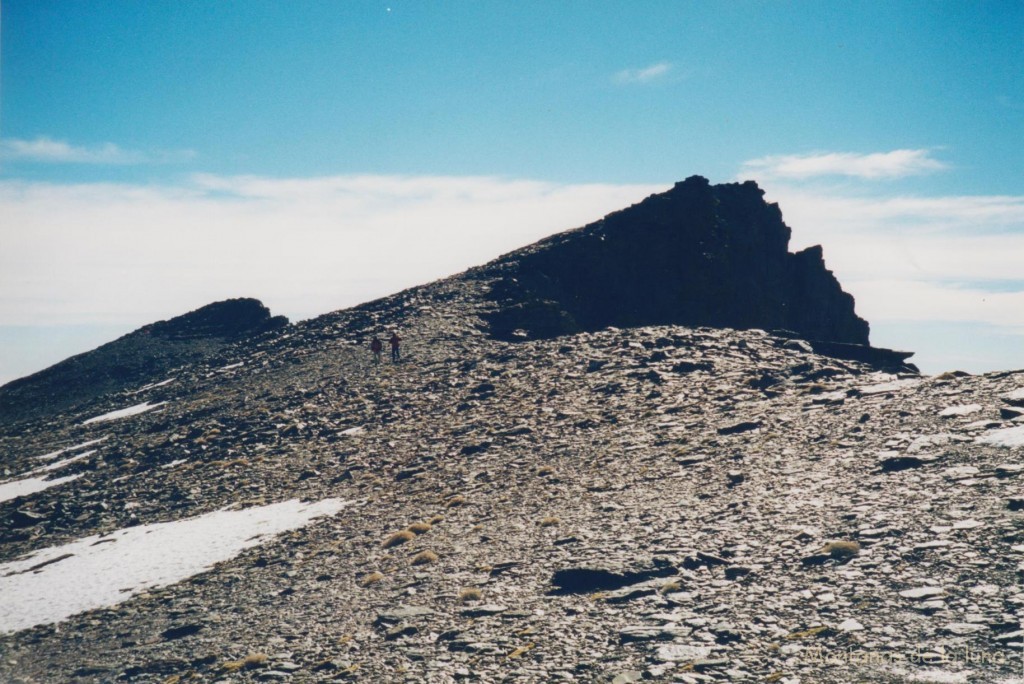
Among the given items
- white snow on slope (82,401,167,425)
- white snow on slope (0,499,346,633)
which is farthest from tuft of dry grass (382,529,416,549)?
white snow on slope (82,401,167,425)

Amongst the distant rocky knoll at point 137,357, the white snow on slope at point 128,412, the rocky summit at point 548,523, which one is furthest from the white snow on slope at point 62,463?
the distant rocky knoll at point 137,357

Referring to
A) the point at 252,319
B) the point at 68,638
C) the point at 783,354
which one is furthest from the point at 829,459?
the point at 252,319

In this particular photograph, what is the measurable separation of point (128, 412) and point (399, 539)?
123 feet

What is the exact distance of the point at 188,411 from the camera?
43.3m

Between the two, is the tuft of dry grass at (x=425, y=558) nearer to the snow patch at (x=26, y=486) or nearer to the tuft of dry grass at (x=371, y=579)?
the tuft of dry grass at (x=371, y=579)

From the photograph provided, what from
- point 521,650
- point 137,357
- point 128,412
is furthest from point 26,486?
point 137,357

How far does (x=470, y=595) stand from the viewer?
15727 mm

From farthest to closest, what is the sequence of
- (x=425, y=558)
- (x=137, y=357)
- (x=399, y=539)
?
1. (x=137, y=357)
2. (x=399, y=539)
3. (x=425, y=558)

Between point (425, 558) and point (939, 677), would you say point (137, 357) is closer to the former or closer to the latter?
point (425, 558)

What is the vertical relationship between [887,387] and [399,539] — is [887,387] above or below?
above

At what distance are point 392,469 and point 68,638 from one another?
11.9 metres

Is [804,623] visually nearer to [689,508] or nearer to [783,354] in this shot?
[689,508]

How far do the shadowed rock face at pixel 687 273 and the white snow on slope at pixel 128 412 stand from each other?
2533 cm

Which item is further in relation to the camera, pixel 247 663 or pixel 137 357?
pixel 137 357
